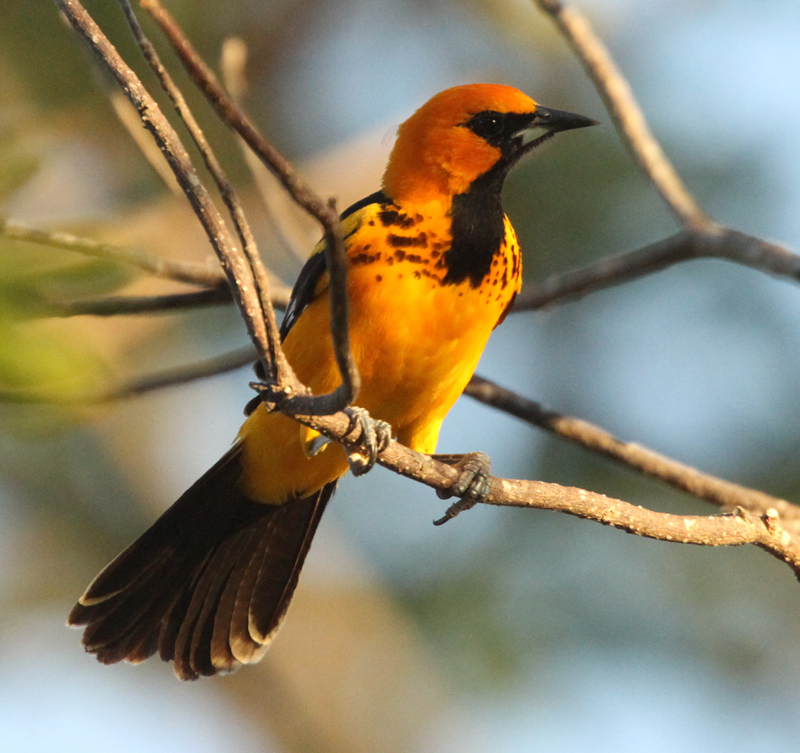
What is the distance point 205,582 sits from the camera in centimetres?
440

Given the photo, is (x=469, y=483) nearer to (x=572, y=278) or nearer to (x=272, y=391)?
(x=272, y=391)

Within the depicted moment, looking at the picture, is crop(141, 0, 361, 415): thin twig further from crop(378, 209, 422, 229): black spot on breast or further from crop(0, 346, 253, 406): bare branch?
crop(0, 346, 253, 406): bare branch

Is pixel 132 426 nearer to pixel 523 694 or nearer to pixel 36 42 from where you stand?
pixel 36 42

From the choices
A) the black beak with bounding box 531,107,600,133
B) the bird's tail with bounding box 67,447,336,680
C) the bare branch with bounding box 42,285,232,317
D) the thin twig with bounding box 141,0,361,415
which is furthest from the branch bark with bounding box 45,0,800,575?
the bird's tail with bounding box 67,447,336,680

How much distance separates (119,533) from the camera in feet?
27.1

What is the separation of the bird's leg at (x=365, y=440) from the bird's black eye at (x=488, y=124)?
1.69 metres

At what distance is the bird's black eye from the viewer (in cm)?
412

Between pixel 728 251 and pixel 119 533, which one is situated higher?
pixel 728 251

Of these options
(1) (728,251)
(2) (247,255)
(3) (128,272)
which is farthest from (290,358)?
(1) (728,251)

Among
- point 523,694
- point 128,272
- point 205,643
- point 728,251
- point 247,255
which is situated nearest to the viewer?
→ point 247,255

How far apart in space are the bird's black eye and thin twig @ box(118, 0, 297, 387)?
2.01 meters

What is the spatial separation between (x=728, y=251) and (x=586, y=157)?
4.12 metres

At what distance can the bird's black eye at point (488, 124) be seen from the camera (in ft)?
13.5

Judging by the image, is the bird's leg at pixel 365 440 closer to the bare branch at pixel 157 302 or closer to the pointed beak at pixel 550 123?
the bare branch at pixel 157 302
